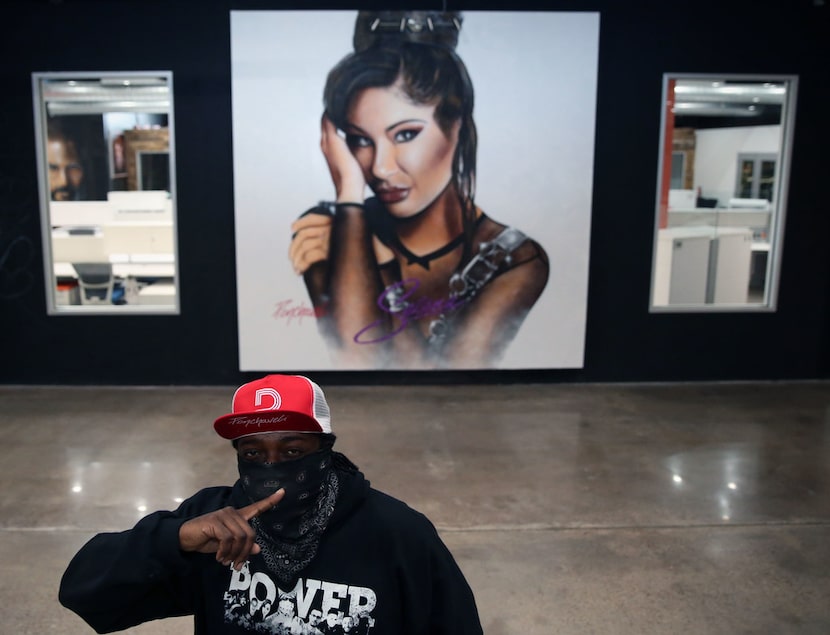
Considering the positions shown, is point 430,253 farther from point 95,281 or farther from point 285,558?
point 285,558

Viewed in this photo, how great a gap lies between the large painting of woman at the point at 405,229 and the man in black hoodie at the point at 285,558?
4.90 meters

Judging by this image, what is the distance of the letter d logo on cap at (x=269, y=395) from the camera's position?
1740 mm

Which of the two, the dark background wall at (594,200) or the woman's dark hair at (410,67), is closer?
the woman's dark hair at (410,67)

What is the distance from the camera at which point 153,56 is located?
6512mm

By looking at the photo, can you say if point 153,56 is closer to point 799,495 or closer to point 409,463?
point 409,463

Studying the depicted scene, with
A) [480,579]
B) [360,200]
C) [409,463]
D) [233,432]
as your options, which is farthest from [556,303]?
[233,432]

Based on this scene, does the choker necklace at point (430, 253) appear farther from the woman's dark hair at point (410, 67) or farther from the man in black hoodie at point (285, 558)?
the man in black hoodie at point (285, 558)

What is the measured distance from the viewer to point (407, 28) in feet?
21.0

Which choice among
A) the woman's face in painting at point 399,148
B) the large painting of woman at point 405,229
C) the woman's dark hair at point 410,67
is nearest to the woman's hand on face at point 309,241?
the large painting of woman at point 405,229

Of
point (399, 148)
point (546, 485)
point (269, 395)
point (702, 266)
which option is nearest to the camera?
point (269, 395)

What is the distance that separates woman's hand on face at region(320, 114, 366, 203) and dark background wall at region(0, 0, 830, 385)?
2.85ft

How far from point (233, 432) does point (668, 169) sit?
5968 millimetres
